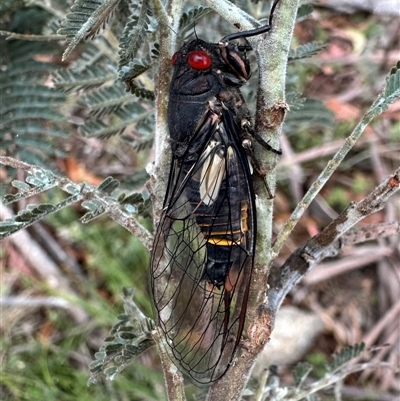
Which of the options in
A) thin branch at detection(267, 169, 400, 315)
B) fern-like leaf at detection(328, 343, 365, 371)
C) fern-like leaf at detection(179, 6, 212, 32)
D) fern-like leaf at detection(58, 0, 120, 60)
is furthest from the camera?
fern-like leaf at detection(328, 343, 365, 371)

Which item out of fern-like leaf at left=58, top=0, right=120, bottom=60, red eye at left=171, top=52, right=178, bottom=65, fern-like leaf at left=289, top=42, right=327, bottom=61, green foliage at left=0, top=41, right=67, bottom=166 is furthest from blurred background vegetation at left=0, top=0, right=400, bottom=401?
fern-like leaf at left=58, top=0, right=120, bottom=60

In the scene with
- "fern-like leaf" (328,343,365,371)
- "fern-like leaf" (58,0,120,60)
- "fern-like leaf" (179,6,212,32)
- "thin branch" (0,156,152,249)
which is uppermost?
"fern-like leaf" (179,6,212,32)

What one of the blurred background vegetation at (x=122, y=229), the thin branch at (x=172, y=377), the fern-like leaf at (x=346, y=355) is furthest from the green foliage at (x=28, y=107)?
the fern-like leaf at (x=346, y=355)

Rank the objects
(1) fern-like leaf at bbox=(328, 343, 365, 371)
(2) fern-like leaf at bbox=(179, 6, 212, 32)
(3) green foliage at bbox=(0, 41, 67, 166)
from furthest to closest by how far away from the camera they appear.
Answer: (3) green foliage at bbox=(0, 41, 67, 166) → (1) fern-like leaf at bbox=(328, 343, 365, 371) → (2) fern-like leaf at bbox=(179, 6, 212, 32)

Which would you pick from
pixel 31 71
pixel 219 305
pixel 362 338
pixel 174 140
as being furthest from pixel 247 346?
pixel 362 338

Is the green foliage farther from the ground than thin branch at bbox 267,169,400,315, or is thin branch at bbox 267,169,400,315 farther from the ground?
the green foliage

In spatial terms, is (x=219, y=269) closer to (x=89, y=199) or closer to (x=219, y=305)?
(x=219, y=305)

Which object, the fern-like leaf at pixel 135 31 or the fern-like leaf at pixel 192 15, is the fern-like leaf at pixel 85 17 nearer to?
the fern-like leaf at pixel 135 31

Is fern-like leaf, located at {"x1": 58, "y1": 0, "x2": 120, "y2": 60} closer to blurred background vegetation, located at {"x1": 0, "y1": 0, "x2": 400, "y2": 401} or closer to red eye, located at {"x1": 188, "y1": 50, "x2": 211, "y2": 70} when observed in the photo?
red eye, located at {"x1": 188, "y1": 50, "x2": 211, "y2": 70}

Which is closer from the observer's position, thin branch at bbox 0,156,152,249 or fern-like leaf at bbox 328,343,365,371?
thin branch at bbox 0,156,152,249
